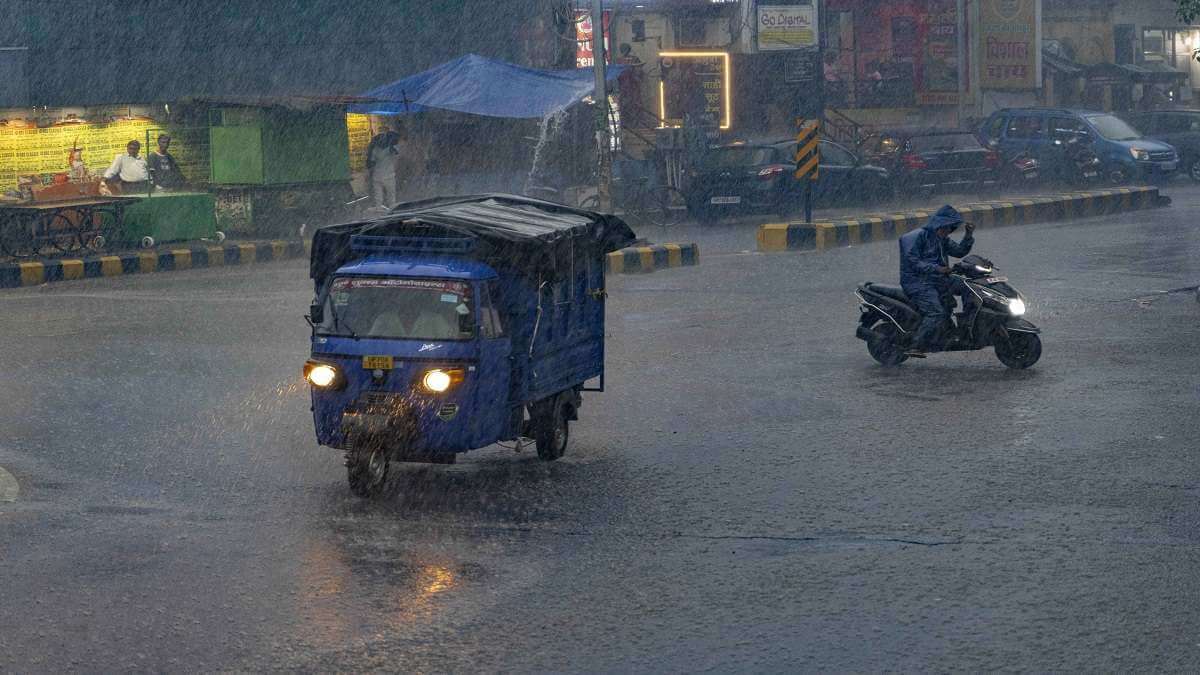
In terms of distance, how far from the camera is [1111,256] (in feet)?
70.6

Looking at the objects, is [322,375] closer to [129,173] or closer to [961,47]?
[129,173]

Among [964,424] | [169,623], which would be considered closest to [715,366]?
[964,424]

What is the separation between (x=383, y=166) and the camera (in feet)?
94.5

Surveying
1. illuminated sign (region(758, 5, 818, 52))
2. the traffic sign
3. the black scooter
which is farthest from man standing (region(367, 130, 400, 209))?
the black scooter

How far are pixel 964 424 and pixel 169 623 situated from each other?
592 centimetres

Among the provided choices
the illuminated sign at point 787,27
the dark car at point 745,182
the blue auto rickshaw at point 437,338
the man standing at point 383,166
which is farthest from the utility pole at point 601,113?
the blue auto rickshaw at point 437,338

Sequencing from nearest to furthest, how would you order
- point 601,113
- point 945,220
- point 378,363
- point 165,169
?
point 378,363, point 945,220, point 601,113, point 165,169

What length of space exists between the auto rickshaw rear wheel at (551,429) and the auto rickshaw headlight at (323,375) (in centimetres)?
138

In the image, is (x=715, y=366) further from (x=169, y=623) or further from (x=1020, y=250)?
(x=1020, y=250)

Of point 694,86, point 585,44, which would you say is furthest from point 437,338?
point 694,86

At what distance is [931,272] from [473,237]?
505cm

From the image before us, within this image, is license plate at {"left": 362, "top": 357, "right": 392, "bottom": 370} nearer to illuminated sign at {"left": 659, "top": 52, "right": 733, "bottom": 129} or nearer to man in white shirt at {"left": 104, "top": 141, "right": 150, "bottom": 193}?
man in white shirt at {"left": 104, "top": 141, "right": 150, "bottom": 193}

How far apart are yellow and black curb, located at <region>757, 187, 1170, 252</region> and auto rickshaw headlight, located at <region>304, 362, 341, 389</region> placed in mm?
14689

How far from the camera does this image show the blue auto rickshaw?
9.50 m
